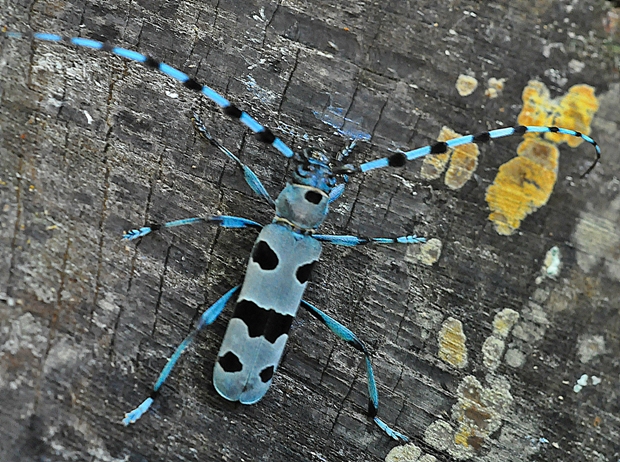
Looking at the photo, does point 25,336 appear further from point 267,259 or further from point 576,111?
point 576,111

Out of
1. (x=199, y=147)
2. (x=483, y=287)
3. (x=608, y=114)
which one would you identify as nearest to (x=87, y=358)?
(x=199, y=147)

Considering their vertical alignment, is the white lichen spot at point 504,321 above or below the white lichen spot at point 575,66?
below

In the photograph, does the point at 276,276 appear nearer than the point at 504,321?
No

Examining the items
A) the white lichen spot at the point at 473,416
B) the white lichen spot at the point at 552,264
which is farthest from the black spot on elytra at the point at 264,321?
the white lichen spot at the point at 552,264

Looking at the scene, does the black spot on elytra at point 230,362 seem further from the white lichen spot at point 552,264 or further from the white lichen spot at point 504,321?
the white lichen spot at point 552,264

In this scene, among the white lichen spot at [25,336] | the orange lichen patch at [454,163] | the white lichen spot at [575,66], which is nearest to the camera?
the white lichen spot at [575,66]

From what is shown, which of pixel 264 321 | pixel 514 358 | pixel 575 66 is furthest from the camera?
pixel 264 321

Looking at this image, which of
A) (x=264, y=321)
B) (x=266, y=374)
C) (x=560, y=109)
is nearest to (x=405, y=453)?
(x=266, y=374)
